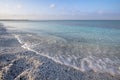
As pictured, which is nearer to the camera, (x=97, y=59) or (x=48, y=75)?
(x=48, y=75)

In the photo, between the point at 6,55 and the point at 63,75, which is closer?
the point at 63,75

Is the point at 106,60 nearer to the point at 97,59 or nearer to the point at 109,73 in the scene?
the point at 97,59

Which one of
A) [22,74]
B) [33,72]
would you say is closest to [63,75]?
[33,72]

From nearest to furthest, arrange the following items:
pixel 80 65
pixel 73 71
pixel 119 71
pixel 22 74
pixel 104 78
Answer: pixel 22 74, pixel 104 78, pixel 73 71, pixel 119 71, pixel 80 65

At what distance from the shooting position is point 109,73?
9914mm

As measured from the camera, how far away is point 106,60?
1259 centimetres

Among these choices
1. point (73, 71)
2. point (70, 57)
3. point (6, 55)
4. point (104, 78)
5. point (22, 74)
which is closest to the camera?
point (22, 74)

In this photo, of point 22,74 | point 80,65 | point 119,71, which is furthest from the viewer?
point 80,65

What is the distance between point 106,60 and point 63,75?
540cm

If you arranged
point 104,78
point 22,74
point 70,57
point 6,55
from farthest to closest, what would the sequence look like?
1. point 70,57
2. point 6,55
3. point 104,78
4. point 22,74

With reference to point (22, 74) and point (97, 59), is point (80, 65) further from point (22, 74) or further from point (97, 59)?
point (22, 74)

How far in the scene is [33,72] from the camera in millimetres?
8539

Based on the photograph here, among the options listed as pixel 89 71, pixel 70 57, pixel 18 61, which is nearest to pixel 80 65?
pixel 89 71

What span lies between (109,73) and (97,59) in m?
2.97
